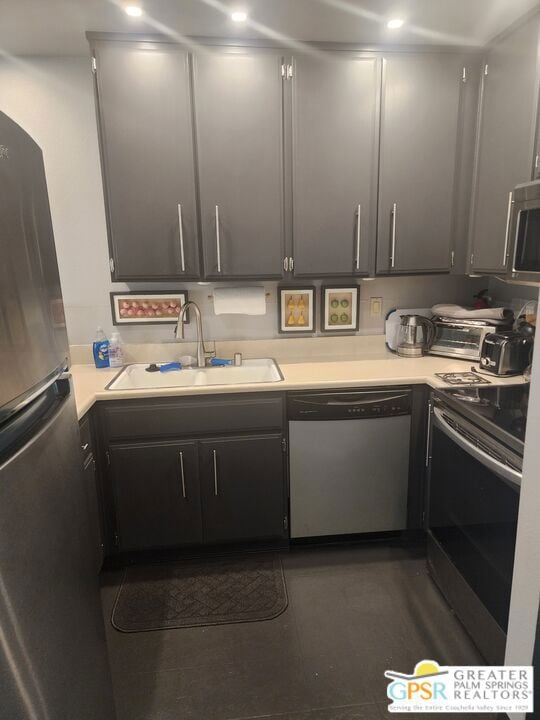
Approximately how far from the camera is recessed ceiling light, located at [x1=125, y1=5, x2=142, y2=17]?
5.41 ft

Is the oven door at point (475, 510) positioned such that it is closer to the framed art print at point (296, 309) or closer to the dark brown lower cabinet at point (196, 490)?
the dark brown lower cabinet at point (196, 490)

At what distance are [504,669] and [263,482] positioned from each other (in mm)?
1183

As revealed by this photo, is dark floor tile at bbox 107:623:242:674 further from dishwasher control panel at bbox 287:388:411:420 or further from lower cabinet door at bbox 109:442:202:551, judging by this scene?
dishwasher control panel at bbox 287:388:411:420

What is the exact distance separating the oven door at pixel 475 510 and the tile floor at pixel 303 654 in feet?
0.93

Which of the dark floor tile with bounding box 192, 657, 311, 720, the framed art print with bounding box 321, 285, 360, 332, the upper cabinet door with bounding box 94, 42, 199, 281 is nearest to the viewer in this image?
the dark floor tile with bounding box 192, 657, 311, 720

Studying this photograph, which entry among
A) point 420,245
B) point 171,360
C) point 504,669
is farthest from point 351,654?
point 420,245

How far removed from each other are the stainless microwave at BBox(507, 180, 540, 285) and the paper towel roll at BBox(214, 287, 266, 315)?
1.21 metres

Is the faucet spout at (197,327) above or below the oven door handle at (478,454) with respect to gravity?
above

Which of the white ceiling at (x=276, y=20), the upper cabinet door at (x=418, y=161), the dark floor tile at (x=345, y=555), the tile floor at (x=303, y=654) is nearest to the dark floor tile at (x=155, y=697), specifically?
the tile floor at (x=303, y=654)

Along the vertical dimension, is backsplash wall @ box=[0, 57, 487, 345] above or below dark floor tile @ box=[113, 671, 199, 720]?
above

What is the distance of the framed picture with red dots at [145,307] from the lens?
2348 mm

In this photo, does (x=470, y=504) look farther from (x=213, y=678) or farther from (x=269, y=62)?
(x=269, y=62)

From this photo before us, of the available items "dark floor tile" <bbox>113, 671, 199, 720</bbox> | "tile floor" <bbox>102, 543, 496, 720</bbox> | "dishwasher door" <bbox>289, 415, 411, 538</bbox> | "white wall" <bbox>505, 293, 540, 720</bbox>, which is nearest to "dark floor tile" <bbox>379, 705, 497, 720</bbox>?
"tile floor" <bbox>102, 543, 496, 720</bbox>

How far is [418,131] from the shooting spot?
2045 millimetres
